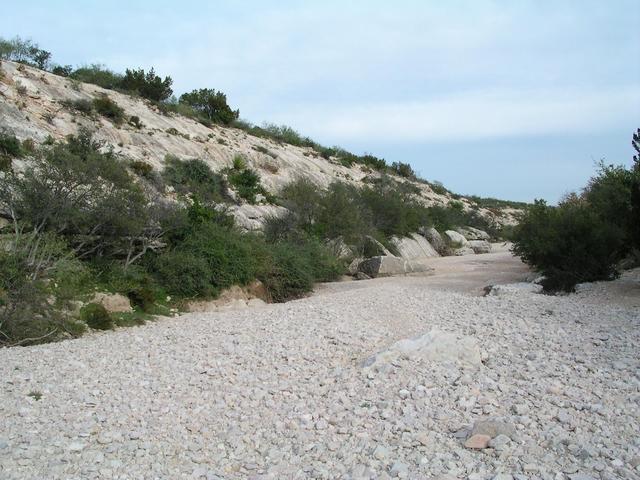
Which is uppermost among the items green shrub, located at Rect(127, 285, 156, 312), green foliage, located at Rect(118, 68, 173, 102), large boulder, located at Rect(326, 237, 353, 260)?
green foliage, located at Rect(118, 68, 173, 102)

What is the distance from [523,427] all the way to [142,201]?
13.7m

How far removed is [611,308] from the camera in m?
12.5

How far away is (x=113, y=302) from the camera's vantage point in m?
14.5

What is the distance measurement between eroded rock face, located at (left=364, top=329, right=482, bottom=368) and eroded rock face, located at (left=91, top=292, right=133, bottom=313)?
857 centimetres

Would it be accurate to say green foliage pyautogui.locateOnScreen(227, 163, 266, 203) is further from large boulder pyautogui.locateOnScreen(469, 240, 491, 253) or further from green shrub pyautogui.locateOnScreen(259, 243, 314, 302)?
large boulder pyautogui.locateOnScreen(469, 240, 491, 253)

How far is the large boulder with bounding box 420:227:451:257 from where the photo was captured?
3969 cm

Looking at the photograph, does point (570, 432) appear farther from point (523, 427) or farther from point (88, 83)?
point (88, 83)

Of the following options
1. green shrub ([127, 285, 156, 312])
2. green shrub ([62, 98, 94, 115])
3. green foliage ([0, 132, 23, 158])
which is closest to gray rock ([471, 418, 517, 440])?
green shrub ([127, 285, 156, 312])

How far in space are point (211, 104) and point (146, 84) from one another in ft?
23.4

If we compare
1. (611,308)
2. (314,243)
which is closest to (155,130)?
(314,243)

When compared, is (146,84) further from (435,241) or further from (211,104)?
(435,241)

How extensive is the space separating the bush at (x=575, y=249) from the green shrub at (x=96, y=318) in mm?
12472

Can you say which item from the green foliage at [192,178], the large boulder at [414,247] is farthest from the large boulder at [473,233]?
the green foliage at [192,178]

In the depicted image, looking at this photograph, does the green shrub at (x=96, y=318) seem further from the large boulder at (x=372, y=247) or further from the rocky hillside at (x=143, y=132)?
the large boulder at (x=372, y=247)
